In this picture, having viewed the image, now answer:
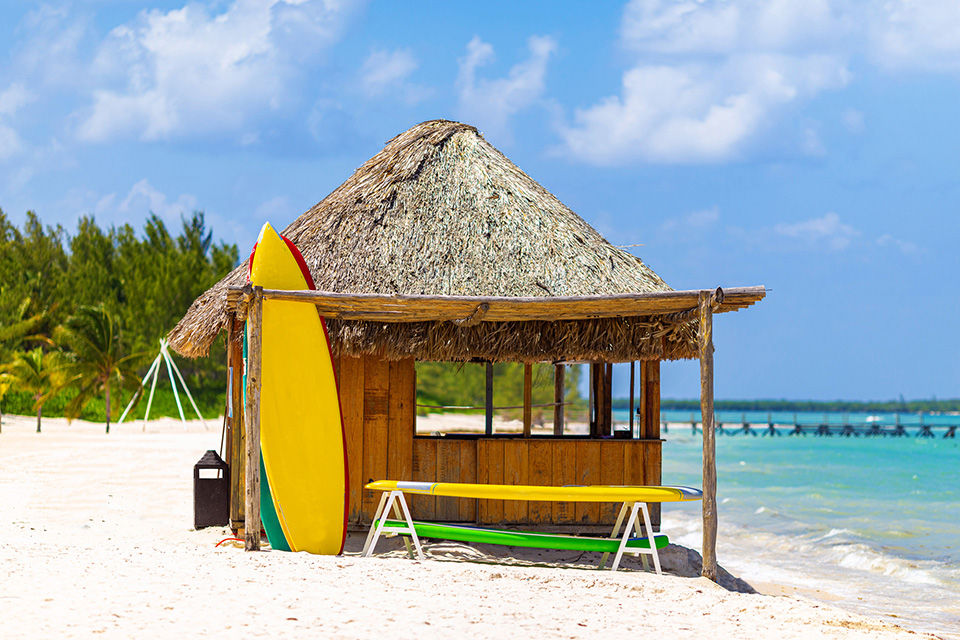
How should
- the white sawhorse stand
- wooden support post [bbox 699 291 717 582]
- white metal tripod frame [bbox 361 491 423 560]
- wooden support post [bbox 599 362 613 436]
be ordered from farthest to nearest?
1. wooden support post [bbox 599 362 613 436]
2. white metal tripod frame [bbox 361 491 423 560]
3. the white sawhorse stand
4. wooden support post [bbox 699 291 717 582]

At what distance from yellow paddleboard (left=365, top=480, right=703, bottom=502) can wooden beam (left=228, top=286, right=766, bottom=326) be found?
143 cm

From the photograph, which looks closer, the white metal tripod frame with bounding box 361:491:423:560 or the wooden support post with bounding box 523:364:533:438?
the white metal tripod frame with bounding box 361:491:423:560

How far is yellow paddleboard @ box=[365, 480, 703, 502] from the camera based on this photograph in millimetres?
7219

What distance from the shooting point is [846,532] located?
15383 mm

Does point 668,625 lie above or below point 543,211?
below

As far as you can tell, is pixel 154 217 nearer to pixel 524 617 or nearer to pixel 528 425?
pixel 528 425

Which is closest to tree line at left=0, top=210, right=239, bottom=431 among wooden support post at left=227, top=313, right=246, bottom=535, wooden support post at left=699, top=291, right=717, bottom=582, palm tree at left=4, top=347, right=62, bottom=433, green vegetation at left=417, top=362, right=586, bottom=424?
palm tree at left=4, top=347, right=62, bottom=433

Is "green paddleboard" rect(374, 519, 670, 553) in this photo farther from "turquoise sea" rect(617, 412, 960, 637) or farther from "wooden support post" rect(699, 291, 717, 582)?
"turquoise sea" rect(617, 412, 960, 637)

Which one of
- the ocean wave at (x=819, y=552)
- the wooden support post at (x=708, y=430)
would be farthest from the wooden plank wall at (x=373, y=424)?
the ocean wave at (x=819, y=552)

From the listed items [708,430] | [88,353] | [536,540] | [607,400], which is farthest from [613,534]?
[88,353]

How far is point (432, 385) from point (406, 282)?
3756cm

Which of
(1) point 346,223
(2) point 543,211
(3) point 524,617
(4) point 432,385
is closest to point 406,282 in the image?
(1) point 346,223

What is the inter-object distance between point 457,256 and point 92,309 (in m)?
18.7

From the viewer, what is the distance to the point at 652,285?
9.37m
